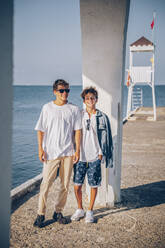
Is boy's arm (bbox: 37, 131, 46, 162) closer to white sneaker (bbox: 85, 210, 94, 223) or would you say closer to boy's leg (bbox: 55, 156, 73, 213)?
boy's leg (bbox: 55, 156, 73, 213)

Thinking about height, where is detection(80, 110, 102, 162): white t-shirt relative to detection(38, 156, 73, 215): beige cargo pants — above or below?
above

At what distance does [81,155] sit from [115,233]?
1.24 meters

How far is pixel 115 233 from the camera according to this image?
3.67m

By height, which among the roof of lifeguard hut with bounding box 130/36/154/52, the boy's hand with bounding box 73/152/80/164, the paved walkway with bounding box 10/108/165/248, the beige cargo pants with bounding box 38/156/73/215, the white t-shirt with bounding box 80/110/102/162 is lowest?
the paved walkway with bounding box 10/108/165/248

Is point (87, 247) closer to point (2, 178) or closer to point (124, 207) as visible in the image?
point (124, 207)

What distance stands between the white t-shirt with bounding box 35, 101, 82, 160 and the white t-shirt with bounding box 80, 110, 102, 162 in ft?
0.61

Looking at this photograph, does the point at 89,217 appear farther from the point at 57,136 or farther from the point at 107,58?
the point at 107,58

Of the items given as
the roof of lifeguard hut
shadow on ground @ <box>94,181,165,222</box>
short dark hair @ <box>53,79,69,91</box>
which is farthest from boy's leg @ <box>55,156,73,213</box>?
the roof of lifeguard hut

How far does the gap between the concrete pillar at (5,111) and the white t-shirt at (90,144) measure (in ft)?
7.78

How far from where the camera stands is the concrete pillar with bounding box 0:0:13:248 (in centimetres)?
142

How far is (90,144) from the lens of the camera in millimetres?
3924

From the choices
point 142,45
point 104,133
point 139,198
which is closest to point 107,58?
point 104,133

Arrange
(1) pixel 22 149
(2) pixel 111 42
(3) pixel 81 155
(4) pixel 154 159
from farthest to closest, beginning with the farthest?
1. (1) pixel 22 149
2. (4) pixel 154 159
3. (2) pixel 111 42
4. (3) pixel 81 155

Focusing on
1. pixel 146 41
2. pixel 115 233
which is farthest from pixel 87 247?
pixel 146 41
